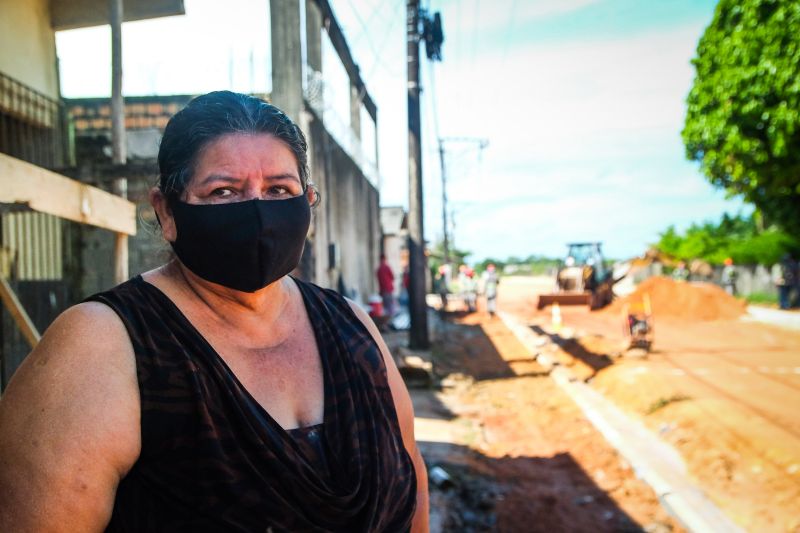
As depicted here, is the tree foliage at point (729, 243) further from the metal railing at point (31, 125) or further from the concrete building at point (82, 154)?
the metal railing at point (31, 125)

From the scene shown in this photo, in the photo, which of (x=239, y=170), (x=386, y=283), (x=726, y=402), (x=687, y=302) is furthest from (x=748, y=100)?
(x=239, y=170)

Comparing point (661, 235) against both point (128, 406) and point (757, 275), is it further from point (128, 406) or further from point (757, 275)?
point (128, 406)

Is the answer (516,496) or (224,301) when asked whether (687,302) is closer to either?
(516,496)

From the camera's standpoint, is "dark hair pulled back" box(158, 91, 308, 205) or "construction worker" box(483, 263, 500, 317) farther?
"construction worker" box(483, 263, 500, 317)

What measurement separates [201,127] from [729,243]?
103 ft

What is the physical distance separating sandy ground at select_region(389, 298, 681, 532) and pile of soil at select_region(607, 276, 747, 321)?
9874 millimetres

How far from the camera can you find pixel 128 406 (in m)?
1.24

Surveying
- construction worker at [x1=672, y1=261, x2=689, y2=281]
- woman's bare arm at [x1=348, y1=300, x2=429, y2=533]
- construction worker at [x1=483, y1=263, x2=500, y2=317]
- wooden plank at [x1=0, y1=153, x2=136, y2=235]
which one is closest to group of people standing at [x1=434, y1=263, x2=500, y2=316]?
construction worker at [x1=483, y1=263, x2=500, y2=317]

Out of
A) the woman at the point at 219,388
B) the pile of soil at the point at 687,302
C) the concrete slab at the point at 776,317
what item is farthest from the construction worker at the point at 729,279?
the woman at the point at 219,388

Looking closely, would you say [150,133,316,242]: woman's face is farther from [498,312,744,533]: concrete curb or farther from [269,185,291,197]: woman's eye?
[498,312,744,533]: concrete curb

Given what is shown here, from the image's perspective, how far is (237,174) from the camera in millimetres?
1560

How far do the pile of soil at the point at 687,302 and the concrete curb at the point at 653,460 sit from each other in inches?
387

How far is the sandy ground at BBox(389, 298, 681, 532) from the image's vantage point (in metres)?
4.45

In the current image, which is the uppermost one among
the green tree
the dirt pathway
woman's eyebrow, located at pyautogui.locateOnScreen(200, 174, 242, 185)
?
the green tree
